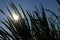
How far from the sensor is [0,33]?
1034 millimetres

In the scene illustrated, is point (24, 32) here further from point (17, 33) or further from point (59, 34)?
point (59, 34)

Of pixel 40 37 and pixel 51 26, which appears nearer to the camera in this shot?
pixel 40 37

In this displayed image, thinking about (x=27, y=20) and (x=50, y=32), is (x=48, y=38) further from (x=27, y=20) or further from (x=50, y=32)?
(x=27, y=20)

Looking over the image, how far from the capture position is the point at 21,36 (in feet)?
3.03

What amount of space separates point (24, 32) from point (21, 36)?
3cm

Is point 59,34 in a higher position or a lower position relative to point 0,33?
lower

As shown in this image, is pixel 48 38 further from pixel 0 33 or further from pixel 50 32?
pixel 0 33

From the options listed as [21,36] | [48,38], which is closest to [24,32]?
[21,36]

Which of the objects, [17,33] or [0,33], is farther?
[0,33]

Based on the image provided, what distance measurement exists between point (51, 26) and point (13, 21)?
259 millimetres

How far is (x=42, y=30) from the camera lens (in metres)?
0.88

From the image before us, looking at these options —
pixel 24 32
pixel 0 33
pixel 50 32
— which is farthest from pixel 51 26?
pixel 0 33

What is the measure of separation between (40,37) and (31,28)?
0.36 ft

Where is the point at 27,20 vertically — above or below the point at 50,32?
above
